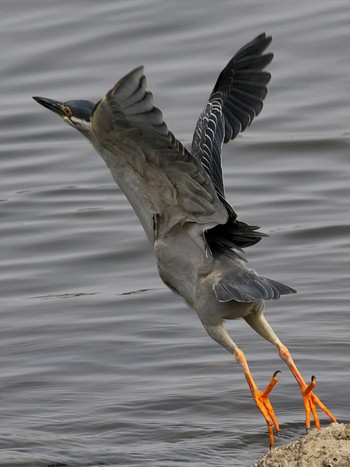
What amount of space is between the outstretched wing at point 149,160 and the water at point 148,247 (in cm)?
146

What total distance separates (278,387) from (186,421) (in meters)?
0.81

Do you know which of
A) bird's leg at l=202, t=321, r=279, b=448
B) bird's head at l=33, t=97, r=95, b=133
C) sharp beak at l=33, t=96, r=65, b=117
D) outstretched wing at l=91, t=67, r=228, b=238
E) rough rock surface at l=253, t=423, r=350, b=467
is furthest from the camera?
sharp beak at l=33, t=96, r=65, b=117

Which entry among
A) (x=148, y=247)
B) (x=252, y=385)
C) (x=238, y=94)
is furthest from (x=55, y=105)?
(x=148, y=247)

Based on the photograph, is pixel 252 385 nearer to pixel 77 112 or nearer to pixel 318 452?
pixel 318 452

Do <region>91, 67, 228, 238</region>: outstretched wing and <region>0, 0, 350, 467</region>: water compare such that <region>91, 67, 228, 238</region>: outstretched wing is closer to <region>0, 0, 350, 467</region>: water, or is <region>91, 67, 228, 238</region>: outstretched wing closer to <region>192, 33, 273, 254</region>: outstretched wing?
<region>192, 33, 273, 254</region>: outstretched wing

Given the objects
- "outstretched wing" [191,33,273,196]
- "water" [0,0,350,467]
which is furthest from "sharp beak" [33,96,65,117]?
"water" [0,0,350,467]

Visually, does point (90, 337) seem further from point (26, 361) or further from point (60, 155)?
point (60, 155)

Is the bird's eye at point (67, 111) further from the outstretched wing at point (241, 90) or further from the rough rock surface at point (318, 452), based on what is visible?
the rough rock surface at point (318, 452)

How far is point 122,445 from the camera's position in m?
8.02

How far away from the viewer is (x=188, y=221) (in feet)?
25.0

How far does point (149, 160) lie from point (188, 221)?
0.57m

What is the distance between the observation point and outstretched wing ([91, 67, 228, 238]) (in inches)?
265

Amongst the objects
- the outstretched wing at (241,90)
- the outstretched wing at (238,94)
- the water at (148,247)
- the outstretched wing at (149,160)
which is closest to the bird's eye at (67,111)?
the outstretched wing at (149,160)

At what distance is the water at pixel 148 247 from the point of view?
27.5 ft
